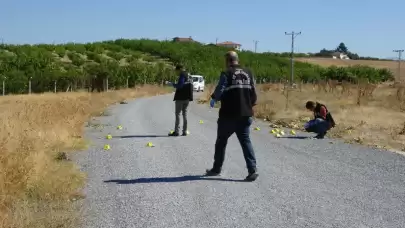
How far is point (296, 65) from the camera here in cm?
11431

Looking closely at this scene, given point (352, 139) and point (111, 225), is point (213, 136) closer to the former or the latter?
point (352, 139)

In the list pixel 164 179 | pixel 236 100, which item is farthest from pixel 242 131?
pixel 164 179

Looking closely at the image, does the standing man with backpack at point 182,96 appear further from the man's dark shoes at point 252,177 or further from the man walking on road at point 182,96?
the man's dark shoes at point 252,177

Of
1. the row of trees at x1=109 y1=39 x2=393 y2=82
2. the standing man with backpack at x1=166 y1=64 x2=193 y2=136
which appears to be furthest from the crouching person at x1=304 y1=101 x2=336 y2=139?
the row of trees at x1=109 y1=39 x2=393 y2=82

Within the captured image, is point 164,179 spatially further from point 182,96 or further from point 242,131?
point 182,96

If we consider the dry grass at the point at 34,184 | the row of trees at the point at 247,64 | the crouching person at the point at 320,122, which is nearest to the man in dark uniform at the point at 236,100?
the dry grass at the point at 34,184

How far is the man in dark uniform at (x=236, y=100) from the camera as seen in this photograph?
7.46 metres

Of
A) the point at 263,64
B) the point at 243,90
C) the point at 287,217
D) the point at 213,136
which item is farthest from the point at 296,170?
the point at 263,64

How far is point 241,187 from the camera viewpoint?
7.27 m

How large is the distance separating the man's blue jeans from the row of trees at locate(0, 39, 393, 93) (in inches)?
1661

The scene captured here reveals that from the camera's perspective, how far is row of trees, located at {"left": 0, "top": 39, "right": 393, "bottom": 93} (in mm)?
57094

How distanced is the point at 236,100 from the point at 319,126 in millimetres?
6935

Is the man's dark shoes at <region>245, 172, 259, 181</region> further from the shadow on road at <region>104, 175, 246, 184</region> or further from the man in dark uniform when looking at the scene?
the shadow on road at <region>104, 175, 246, 184</region>

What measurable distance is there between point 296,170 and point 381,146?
475 centimetres
